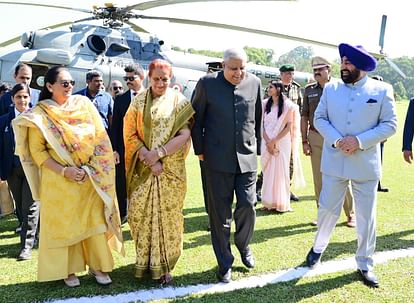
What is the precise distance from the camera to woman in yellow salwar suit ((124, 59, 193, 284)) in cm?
330

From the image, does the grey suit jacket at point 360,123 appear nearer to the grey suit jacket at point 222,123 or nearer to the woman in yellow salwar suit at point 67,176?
the grey suit jacket at point 222,123

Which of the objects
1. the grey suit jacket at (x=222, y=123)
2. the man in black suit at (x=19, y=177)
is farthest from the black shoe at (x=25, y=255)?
the grey suit jacket at (x=222, y=123)

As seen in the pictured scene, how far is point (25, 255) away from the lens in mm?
3947

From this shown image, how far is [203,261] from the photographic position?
3.91 meters

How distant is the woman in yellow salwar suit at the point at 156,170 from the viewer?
3.30 metres

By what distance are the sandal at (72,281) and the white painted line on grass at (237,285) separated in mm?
227

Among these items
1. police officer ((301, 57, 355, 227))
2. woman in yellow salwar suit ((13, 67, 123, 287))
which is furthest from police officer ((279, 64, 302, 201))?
woman in yellow salwar suit ((13, 67, 123, 287))

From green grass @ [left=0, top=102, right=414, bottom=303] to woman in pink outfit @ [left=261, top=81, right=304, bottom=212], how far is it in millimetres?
246

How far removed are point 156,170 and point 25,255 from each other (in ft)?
5.38

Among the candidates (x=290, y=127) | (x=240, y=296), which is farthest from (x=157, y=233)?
(x=290, y=127)

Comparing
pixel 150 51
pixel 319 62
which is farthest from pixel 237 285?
pixel 150 51

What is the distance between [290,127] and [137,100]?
9.52 ft

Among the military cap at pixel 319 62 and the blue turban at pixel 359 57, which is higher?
the blue turban at pixel 359 57

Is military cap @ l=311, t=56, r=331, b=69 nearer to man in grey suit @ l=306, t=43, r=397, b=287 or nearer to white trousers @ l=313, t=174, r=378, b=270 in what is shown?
man in grey suit @ l=306, t=43, r=397, b=287
